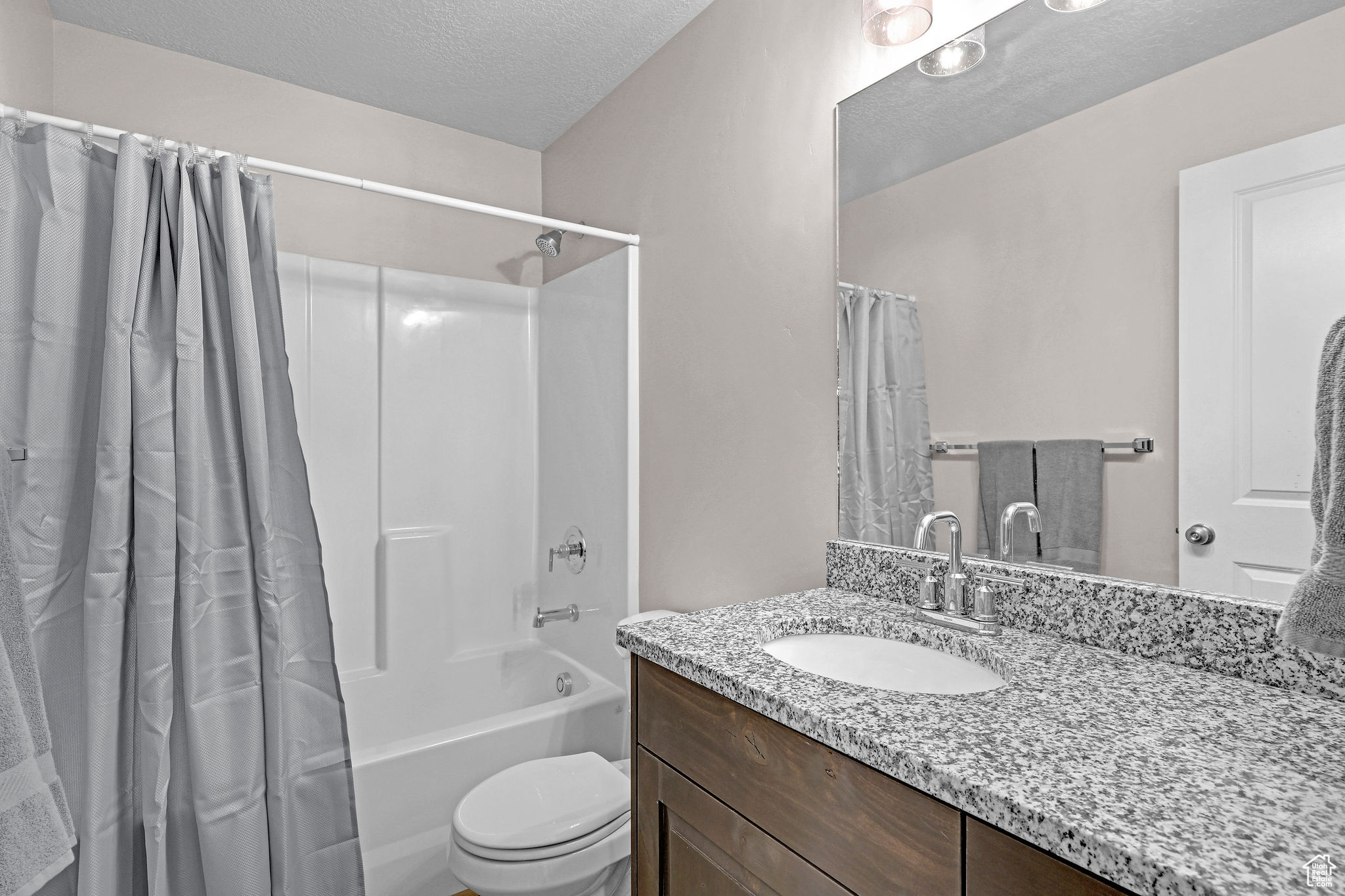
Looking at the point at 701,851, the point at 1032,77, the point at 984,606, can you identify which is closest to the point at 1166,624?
the point at 984,606

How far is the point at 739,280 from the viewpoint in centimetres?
170

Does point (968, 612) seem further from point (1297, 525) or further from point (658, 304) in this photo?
point (658, 304)

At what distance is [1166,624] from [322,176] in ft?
6.25

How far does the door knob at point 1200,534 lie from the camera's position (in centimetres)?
91

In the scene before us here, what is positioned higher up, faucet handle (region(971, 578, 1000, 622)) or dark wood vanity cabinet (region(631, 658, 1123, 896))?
faucet handle (region(971, 578, 1000, 622))

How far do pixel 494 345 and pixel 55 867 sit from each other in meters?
2.16

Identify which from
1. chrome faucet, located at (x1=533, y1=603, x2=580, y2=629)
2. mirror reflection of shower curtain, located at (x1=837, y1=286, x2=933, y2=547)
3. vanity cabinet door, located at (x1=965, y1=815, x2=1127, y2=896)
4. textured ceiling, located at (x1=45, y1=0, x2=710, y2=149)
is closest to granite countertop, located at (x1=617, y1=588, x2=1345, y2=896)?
vanity cabinet door, located at (x1=965, y1=815, x2=1127, y2=896)

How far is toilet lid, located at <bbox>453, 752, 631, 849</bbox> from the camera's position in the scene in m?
1.41

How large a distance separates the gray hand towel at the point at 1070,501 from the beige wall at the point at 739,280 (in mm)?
454

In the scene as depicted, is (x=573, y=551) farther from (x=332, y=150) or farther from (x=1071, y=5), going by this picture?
(x=1071, y=5)

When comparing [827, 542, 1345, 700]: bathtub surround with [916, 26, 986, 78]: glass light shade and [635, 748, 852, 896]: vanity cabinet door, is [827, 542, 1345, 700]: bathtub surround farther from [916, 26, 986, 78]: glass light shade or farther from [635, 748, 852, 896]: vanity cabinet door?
[916, 26, 986, 78]: glass light shade

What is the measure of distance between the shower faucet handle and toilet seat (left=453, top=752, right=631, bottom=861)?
78 cm

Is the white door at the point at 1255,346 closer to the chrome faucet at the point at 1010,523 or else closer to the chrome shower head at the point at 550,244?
the chrome faucet at the point at 1010,523

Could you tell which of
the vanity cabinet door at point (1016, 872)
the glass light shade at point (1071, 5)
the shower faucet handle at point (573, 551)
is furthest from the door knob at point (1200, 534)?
the shower faucet handle at point (573, 551)
